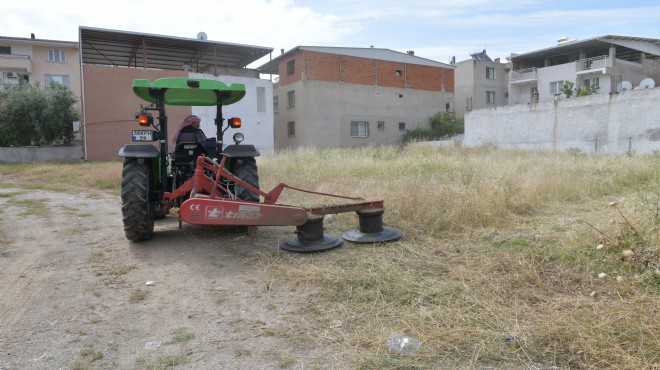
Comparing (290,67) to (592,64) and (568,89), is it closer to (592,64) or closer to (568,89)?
(568,89)

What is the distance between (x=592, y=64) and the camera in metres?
35.5

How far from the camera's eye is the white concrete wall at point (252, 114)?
26.6 m

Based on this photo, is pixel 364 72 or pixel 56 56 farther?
pixel 56 56

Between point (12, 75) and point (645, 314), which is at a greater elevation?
point (12, 75)

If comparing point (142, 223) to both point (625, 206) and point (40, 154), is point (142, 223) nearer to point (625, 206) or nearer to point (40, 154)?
point (625, 206)

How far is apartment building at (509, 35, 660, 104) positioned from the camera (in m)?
34.9

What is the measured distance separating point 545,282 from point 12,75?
4482 cm

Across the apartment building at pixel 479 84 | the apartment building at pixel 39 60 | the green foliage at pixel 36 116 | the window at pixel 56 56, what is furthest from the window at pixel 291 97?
the window at pixel 56 56

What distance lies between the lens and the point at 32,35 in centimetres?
3947

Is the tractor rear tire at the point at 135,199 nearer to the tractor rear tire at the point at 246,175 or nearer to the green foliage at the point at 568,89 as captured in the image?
the tractor rear tire at the point at 246,175

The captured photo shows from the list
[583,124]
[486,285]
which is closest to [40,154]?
[486,285]

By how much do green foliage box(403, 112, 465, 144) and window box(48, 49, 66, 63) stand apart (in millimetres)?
29555

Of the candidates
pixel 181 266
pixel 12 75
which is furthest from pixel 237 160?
pixel 12 75

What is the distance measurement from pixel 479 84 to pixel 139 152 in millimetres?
40579
